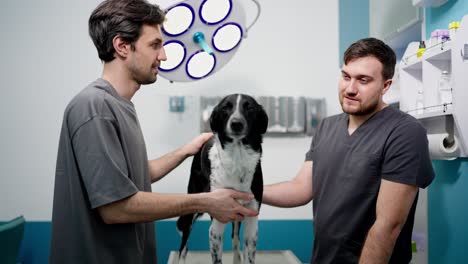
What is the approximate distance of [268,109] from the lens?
2.38 metres

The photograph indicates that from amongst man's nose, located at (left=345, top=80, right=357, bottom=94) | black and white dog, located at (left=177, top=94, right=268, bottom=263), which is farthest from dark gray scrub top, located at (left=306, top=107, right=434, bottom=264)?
black and white dog, located at (left=177, top=94, right=268, bottom=263)

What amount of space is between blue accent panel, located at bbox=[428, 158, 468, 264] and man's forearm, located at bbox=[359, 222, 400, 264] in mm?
577

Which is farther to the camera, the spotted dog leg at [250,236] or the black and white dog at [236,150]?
the spotted dog leg at [250,236]

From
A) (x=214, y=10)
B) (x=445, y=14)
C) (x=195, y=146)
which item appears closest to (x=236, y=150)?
(x=195, y=146)

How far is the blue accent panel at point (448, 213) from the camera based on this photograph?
158 cm

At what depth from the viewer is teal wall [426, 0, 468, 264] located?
1.58m

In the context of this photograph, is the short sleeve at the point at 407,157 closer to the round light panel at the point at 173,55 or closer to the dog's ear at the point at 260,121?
the dog's ear at the point at 260,121

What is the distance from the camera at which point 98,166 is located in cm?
103

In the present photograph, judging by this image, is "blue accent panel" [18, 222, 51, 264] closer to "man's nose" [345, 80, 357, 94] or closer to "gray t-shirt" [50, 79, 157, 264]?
"gray t-shirt" [50, 79, 157, 264]

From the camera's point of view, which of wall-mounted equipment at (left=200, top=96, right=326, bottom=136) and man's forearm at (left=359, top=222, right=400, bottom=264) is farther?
wall-mounted equipment at (left=200, top=96, right=326, bottom=136)

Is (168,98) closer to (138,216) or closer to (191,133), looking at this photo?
(191,133)

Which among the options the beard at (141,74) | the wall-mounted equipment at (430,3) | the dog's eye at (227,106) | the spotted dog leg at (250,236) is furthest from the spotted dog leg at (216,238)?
the wall-mounted equipment at (430,3)

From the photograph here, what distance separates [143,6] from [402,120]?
3.16ft

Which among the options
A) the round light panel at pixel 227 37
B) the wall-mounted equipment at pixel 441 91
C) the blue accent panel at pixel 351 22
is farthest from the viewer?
the blue accent panel at pixel 351 22
